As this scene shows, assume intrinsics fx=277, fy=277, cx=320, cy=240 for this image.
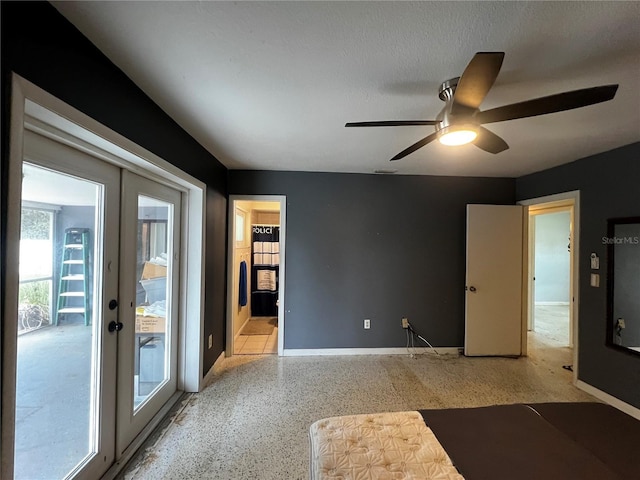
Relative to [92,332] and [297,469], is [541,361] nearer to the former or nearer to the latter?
[297,469]

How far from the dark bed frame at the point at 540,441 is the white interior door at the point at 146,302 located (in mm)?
1956

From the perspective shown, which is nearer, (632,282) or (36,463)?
(36,463)

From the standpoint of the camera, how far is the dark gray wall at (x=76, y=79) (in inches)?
37.3

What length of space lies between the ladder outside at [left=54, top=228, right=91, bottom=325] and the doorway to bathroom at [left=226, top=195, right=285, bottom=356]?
2.06 metres

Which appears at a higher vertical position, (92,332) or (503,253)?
(503,253)

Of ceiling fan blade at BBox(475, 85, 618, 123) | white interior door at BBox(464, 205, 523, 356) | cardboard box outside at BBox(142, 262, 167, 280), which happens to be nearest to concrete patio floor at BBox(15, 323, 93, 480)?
cardboard box outside at BBox(142, 262, 167, 280)

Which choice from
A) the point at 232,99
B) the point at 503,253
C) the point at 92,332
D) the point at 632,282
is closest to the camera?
the point at 92,332

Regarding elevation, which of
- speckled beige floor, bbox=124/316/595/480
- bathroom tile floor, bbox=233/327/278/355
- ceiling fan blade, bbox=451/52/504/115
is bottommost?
bathroom tile floor, bbox=233/327/278/355

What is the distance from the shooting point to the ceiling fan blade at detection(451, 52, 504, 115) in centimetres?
105

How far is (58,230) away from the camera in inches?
55.9

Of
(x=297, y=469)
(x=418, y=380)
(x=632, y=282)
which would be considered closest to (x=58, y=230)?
(x=297, y=469)

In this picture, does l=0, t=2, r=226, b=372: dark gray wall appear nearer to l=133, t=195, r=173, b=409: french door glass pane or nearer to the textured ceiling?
the textured ceiling

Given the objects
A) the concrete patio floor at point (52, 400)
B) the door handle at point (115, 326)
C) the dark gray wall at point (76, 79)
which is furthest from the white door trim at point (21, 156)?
the door handle at point (115, 326)

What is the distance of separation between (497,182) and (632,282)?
1849 mm
